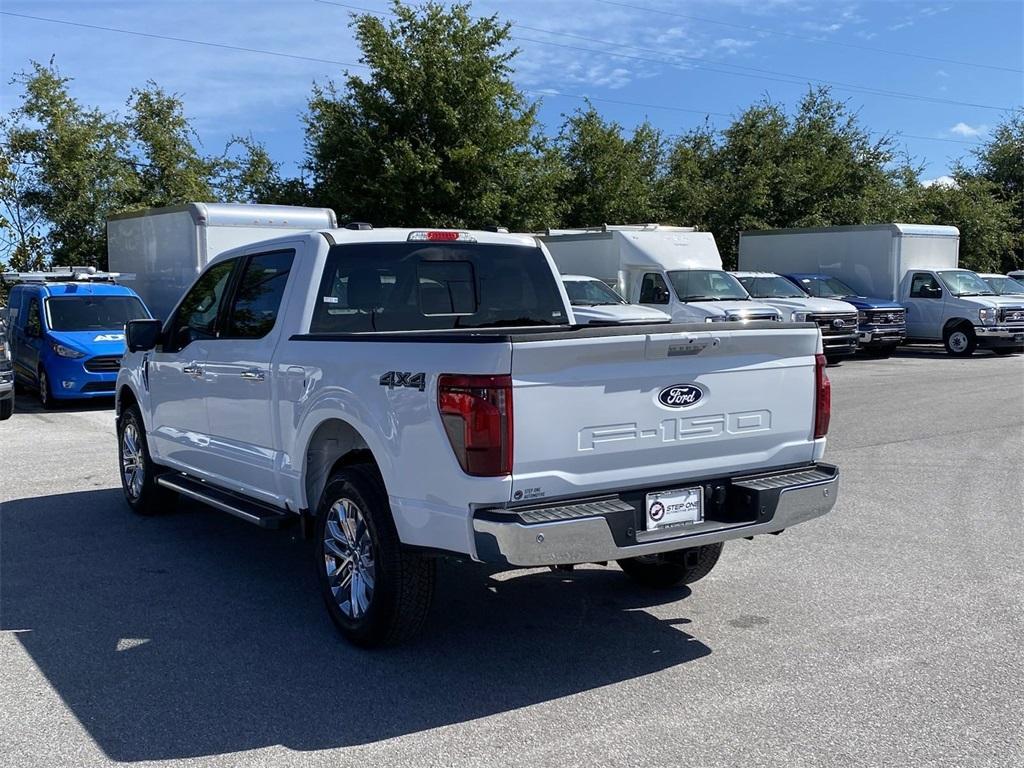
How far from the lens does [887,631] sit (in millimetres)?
5195

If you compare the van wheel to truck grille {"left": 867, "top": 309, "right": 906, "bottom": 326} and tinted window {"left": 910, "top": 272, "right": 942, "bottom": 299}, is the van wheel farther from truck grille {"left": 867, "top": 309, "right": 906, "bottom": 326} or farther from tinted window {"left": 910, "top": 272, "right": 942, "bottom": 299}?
truck grille {"left": 867, "top": 309, "right": 906, "bottom": 326}

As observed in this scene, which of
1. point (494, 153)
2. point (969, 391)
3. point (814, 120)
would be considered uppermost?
point (814, 120)

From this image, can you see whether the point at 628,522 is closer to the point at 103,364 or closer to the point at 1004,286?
the point at 103,364

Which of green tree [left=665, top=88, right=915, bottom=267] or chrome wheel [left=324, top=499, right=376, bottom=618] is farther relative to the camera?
green tree [left=665, top=88, right=915, bottom=267]

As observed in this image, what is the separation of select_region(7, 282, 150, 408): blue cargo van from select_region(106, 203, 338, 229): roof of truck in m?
1.71

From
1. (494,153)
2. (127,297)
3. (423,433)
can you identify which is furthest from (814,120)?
(423,433)

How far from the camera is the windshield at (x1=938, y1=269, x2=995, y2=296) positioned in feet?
77.7

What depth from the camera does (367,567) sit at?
4891mm

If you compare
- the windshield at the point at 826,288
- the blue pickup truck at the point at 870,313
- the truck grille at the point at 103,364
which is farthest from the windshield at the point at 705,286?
the truck grille at the point at 103,364

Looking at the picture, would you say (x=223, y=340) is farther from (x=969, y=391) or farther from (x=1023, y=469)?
(x=969, y=391)

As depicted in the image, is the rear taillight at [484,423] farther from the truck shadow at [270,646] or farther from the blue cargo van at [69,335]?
the blue cargo van at [69,335]

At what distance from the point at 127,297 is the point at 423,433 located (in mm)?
13412

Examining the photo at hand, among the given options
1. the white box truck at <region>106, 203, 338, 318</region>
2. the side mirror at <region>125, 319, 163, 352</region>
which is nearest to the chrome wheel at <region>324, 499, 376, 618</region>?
the side mirror at <region>125, 319, 163, 352</region>

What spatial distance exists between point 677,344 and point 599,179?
91.9 ft
